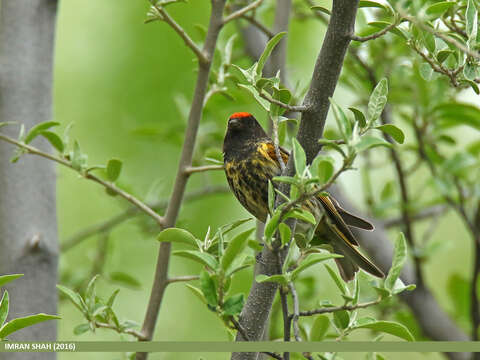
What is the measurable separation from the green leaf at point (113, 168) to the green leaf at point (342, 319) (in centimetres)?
96

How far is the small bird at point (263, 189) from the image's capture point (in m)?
2.51

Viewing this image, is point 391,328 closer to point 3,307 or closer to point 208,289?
point 208,289

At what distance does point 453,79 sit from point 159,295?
1.12 metres

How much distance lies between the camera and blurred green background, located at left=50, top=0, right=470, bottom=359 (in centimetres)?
542

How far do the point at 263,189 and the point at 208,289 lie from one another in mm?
1221

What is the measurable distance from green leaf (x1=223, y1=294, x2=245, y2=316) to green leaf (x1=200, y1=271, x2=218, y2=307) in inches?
1.2

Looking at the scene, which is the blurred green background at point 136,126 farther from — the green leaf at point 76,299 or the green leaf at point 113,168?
the green leaf at point 76,299

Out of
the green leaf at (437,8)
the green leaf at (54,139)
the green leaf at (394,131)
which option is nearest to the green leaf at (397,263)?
the green leaf at (394,131)

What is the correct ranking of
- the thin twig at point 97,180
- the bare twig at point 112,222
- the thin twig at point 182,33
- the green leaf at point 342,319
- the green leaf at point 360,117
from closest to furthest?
the green leaf at point 360,117 → the green leaf at point 342,319 → the thin twig at point 182,33 → the thin twig at point 97,180 → the bare twig at point 112,222

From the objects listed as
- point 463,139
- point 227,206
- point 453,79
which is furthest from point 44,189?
point 463,139

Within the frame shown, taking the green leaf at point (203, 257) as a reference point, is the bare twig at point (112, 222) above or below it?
above

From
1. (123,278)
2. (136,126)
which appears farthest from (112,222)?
(136,126)

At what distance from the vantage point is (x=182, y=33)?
209cm

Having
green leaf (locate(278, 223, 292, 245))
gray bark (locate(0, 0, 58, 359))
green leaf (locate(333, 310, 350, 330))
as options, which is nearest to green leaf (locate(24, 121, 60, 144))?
gray bark (locate(0, 0, 58, 359))
